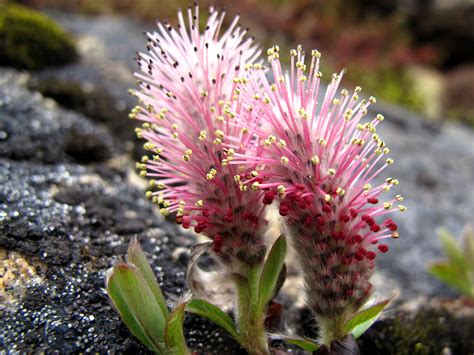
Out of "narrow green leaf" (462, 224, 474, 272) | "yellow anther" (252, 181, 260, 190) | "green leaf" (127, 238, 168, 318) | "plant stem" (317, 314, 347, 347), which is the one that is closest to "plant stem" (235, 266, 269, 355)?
"plant stem" (317, 314, 347, 347)

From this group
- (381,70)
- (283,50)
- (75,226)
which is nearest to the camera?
(75,226)

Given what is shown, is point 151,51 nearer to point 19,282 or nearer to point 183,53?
point 183,53

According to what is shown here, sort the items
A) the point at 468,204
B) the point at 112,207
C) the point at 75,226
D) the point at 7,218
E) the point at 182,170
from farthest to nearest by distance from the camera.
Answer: the point at 468,204 → the point at 112,207 → the point at 75,226 → the point at 7,218 → the point at 182,170

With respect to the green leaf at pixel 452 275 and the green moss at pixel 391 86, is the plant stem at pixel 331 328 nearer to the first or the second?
the green leaf at pixel 452 275

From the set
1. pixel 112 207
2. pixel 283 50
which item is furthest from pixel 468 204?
pixel 283 50

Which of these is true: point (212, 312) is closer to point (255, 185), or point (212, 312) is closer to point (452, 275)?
point (255, 185)

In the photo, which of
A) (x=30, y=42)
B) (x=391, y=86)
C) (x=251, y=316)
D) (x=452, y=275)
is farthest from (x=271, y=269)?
(x=391, y=86)
